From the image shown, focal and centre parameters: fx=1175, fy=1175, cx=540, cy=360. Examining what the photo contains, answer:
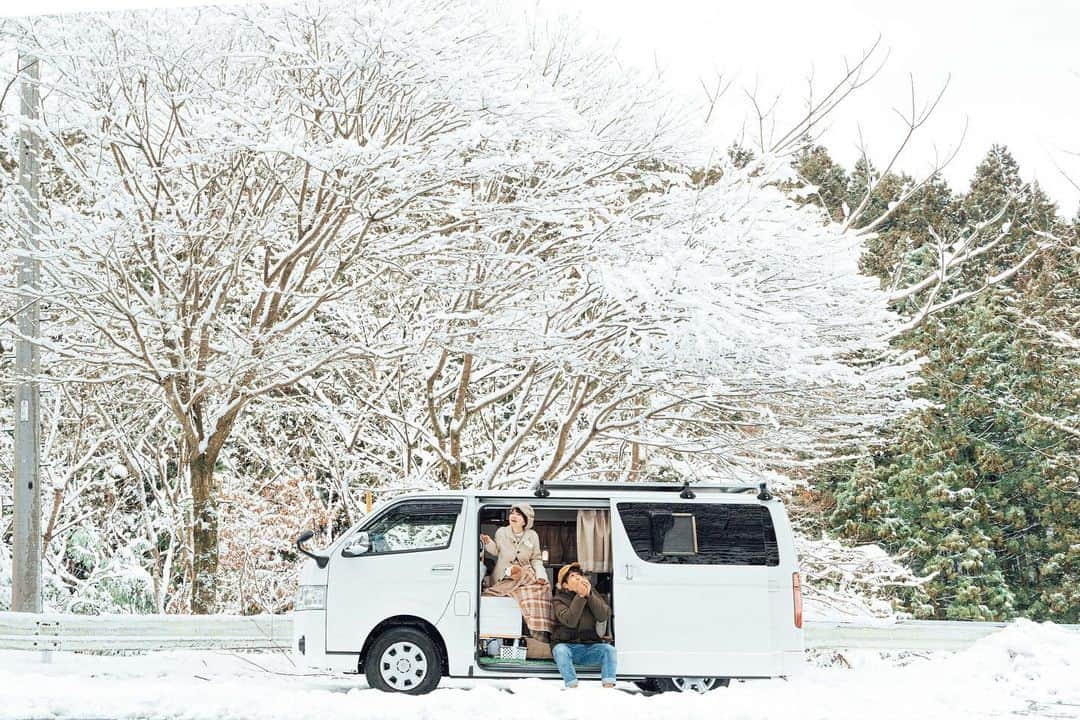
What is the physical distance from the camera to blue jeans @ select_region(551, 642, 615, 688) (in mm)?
8938

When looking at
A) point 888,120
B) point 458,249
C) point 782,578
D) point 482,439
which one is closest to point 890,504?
point 888,120

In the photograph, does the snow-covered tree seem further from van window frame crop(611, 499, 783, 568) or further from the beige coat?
the beige coat

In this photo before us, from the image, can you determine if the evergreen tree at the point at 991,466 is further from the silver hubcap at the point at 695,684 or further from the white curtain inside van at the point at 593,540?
the white curtain inside van at the point at 593,540

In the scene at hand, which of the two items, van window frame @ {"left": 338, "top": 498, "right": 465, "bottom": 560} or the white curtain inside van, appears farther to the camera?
the white curtain inside van

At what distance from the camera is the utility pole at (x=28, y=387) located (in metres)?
11.4

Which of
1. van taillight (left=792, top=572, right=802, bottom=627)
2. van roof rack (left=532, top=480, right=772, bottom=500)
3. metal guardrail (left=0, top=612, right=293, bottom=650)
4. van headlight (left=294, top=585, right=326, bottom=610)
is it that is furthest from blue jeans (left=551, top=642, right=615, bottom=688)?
metal guardrail (left=0, top=612, right=293, bottom=650)

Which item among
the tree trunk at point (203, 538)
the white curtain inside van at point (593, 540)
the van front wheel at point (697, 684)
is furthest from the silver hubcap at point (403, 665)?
the tree trunk at point (203, 538)

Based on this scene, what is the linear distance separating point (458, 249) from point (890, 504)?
2039 centimetres

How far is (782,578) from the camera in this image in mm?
9117

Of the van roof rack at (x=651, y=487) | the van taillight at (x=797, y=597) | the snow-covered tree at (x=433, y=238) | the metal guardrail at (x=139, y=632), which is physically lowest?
the metal guardrail at (x=139, y=632)

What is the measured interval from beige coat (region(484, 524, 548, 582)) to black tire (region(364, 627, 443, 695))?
2.52ft

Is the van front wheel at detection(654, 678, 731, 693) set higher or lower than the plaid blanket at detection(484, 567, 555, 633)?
lower

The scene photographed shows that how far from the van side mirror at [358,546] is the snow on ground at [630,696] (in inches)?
41.1

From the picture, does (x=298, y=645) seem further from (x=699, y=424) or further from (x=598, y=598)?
(x=699, y=424)
